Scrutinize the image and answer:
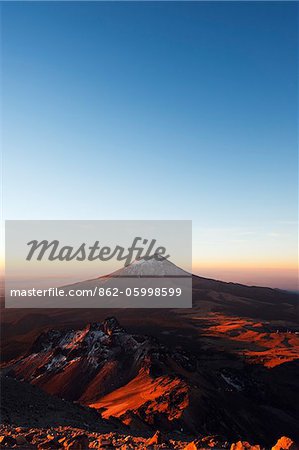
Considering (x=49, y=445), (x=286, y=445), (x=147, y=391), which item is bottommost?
(x=147, y=391)

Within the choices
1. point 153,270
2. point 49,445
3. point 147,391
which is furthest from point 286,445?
point 153,270

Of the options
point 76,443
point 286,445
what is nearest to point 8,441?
point 76,443

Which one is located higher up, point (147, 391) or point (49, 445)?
point (49, 445)

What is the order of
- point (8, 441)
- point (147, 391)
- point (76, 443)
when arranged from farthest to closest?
point (147, 391) < point (8, 441) < point (76, 443)

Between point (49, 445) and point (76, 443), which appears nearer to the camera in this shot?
point (76, 443)

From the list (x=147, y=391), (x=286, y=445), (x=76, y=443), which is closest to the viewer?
(x=286, y=445)

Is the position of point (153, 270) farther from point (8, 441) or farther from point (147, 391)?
point (8, 441)

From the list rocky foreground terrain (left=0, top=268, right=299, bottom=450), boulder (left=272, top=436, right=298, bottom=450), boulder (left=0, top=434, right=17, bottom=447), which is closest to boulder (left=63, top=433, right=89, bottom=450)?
rocky foreground terrain (left=0, top=268, right=299, bottom=450)

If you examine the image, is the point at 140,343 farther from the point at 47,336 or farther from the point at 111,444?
the point at 111,444

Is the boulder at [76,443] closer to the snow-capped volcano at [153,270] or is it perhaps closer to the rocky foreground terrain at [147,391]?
the rocky foreground terrain at [147,391]

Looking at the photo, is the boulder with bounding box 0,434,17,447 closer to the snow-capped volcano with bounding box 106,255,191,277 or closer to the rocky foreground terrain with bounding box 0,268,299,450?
the rocky foreground terrain with bounding box 0,268,299,450
